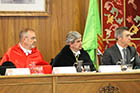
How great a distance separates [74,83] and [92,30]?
184 centimetres

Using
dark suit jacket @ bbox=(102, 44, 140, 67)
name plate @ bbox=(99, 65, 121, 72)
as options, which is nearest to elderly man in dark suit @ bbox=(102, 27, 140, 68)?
dark suit jacket @ bbox=(102, 44, 140, 67)

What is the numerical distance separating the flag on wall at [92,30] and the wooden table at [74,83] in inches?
64.3

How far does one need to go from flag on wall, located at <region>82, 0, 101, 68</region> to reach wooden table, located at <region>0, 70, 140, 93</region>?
1.63 metres

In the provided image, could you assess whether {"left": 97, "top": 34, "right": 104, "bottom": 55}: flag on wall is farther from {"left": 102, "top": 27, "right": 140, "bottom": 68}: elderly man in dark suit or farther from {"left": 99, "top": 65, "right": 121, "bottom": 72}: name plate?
{"left": 99, "top": 65, "right": 121, "bottom": 72}: name plate

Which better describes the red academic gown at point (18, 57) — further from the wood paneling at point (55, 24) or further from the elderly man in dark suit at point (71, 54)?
the wood paneling at point (55, 24)

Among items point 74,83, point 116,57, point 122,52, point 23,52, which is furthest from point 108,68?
point 23,52

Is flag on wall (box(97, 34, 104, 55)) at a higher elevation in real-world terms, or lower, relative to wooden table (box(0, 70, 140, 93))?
higher

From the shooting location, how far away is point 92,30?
4.89 metres

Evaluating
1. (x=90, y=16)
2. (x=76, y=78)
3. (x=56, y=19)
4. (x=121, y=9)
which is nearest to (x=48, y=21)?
(x=56, y=19)

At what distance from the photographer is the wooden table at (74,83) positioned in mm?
3090

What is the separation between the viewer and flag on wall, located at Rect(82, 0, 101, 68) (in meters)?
4.88

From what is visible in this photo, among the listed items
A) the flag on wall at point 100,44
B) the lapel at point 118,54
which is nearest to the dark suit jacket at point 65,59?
the lapel at point 118,54

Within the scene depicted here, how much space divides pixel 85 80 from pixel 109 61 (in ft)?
3.73

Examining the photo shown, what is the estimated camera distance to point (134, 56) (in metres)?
4.45
